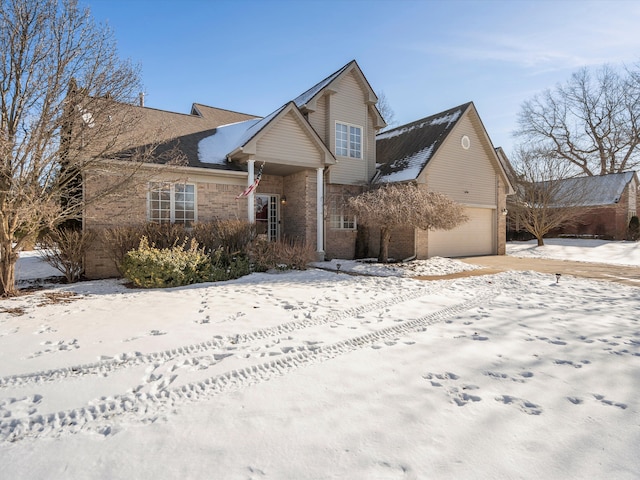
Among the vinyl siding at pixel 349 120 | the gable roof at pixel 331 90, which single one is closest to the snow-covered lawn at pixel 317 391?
the vinyl siding at pixel 349 120

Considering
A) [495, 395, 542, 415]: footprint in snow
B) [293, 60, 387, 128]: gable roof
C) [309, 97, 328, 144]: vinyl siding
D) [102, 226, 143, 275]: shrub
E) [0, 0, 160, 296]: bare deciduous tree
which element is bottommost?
[495, 395, 542, 415]: footprint in snow

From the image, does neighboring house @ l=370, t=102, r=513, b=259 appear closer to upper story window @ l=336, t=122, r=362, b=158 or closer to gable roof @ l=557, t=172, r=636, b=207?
upper story window @ l=336, t=122, r=362, b=158

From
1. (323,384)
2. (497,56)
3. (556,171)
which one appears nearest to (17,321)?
(323,384)

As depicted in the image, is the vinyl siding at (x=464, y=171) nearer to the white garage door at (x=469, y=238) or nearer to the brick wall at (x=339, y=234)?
the white garage door at (x=469, y=238)

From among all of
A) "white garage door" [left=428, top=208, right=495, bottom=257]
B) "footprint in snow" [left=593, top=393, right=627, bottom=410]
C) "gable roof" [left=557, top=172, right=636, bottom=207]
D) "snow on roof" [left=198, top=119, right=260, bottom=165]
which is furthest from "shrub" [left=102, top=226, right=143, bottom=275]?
"gable roof" [left=557, top=172, right=636, bottom=207]

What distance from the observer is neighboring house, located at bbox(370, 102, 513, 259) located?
14.1 m

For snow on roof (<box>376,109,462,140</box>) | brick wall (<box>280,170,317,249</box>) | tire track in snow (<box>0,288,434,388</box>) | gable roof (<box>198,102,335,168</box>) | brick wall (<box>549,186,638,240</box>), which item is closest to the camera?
tire track in snow (<box>0,288,434,388</box>)

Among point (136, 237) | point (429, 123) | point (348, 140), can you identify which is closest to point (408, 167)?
point (348, 140)

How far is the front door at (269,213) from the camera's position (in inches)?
543

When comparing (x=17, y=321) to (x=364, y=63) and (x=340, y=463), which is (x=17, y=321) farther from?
(x=364, y=63)

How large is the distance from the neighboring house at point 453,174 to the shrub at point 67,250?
10.6 meters

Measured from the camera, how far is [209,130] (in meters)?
13.8

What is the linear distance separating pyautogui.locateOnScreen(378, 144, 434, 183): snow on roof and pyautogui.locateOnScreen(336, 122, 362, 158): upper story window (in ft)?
5.18

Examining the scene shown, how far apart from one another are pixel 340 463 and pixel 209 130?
13794 millimetres
